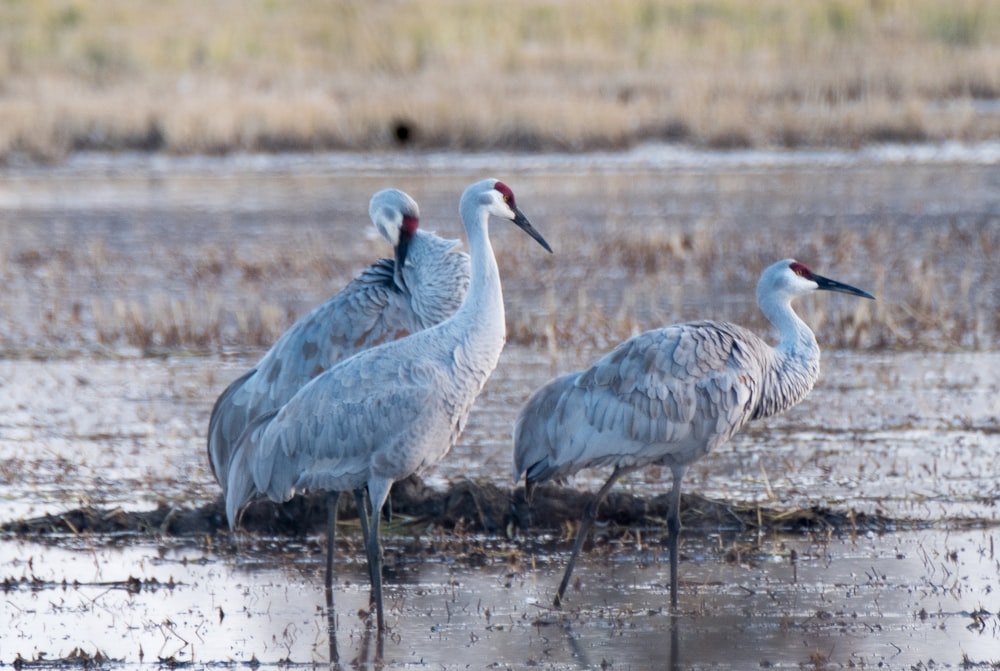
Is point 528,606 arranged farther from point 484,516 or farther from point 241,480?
point 241,480

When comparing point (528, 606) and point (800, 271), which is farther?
point (800, 271)

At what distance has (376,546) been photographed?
5383mm

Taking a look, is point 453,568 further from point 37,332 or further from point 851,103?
point 851,103

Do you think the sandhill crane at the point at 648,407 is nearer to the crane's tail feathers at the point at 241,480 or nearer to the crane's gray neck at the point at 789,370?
the crane's gray neck at the point at 789,370

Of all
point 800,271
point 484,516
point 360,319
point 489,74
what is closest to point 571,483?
point 484,516

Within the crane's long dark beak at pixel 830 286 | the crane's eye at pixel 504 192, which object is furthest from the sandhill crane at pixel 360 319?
the crane's long dark beak at pixel 830 286

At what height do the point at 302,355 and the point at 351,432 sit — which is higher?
the point at 302,355

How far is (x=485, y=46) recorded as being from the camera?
92.1 feet

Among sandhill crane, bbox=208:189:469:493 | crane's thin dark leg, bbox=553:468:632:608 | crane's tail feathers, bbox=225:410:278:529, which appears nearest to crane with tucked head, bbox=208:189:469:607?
sandhill crane, bbox=208:189:469:493

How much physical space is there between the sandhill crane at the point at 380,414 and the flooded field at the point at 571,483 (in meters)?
0.39

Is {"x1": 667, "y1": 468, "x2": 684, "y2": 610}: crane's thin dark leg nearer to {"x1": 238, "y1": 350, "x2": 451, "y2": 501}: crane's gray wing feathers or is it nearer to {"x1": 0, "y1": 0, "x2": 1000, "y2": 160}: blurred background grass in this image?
{"x1": 238, "y1": 350, "x2": 451, "y2": 501}: crane's gray wing feathers

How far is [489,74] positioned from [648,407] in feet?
66.2

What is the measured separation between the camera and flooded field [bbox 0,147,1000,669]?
16.5 feet

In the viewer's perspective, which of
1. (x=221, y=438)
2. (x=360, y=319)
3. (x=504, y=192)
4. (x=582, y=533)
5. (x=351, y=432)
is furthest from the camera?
(x=360, y=319)
